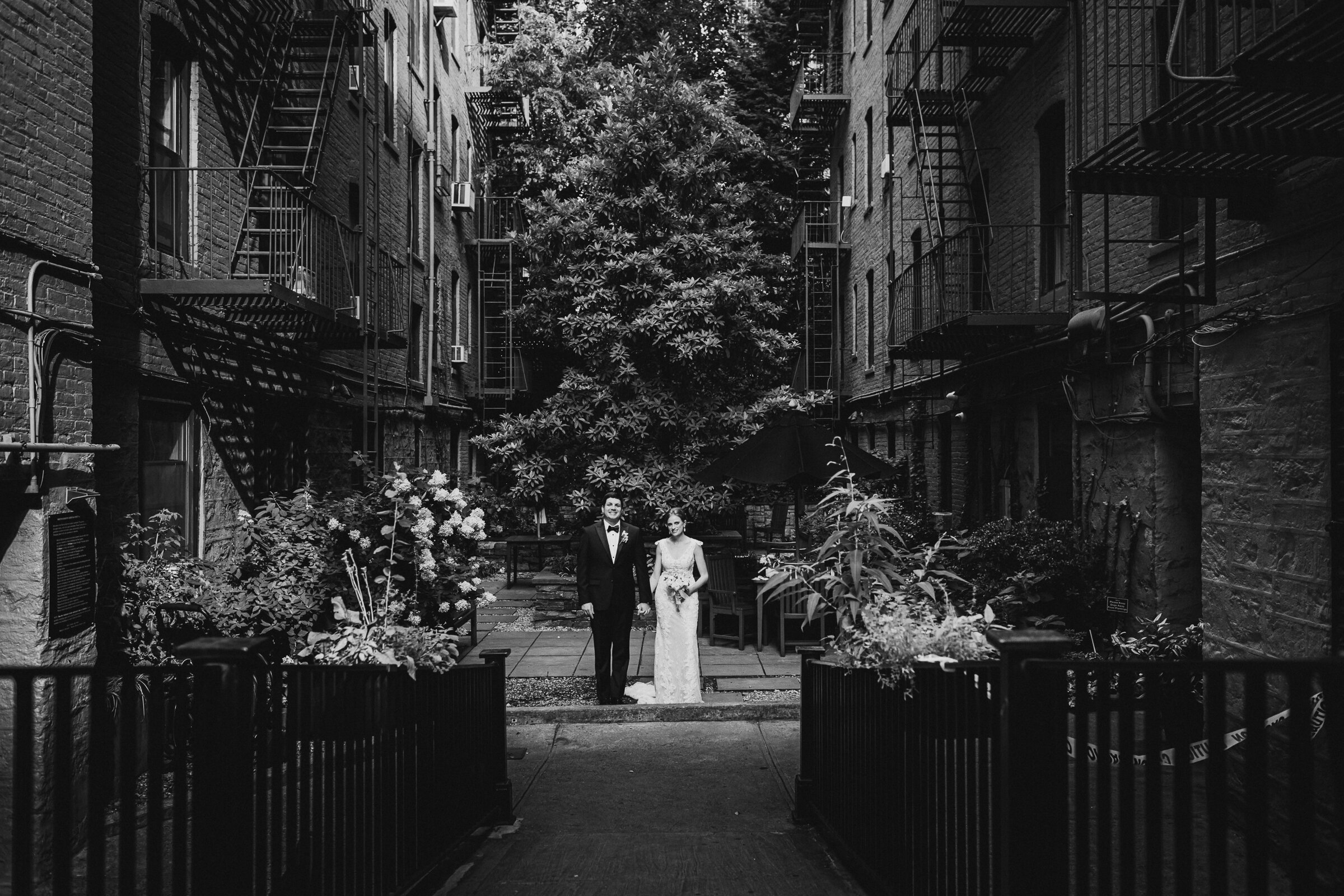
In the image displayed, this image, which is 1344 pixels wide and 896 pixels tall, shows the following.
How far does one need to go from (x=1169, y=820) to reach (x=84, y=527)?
688 cm

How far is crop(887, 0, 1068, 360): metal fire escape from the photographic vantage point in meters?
11.7

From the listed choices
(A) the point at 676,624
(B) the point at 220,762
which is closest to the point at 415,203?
(A) the point at 676,624

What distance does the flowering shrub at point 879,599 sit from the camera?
445 centimetres

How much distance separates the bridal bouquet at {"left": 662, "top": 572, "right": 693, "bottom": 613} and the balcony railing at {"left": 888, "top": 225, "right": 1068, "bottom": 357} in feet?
15.4

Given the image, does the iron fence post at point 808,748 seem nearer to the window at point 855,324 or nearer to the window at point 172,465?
the window at point 172,465

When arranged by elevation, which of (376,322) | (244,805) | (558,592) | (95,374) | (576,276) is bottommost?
(558,592)

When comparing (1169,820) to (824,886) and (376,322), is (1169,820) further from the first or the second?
(376,322)

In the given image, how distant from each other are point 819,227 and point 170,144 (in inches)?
812

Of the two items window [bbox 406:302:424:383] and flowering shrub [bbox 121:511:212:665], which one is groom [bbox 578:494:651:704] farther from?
window [bbox 406:302:424:383]

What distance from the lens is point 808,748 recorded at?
6184mm

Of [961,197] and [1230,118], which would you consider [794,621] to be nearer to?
[961,197]

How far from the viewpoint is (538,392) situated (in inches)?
1203

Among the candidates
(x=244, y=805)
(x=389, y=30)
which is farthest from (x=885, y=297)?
(x=244, y=805)

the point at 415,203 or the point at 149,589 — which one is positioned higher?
the point at 415,203
